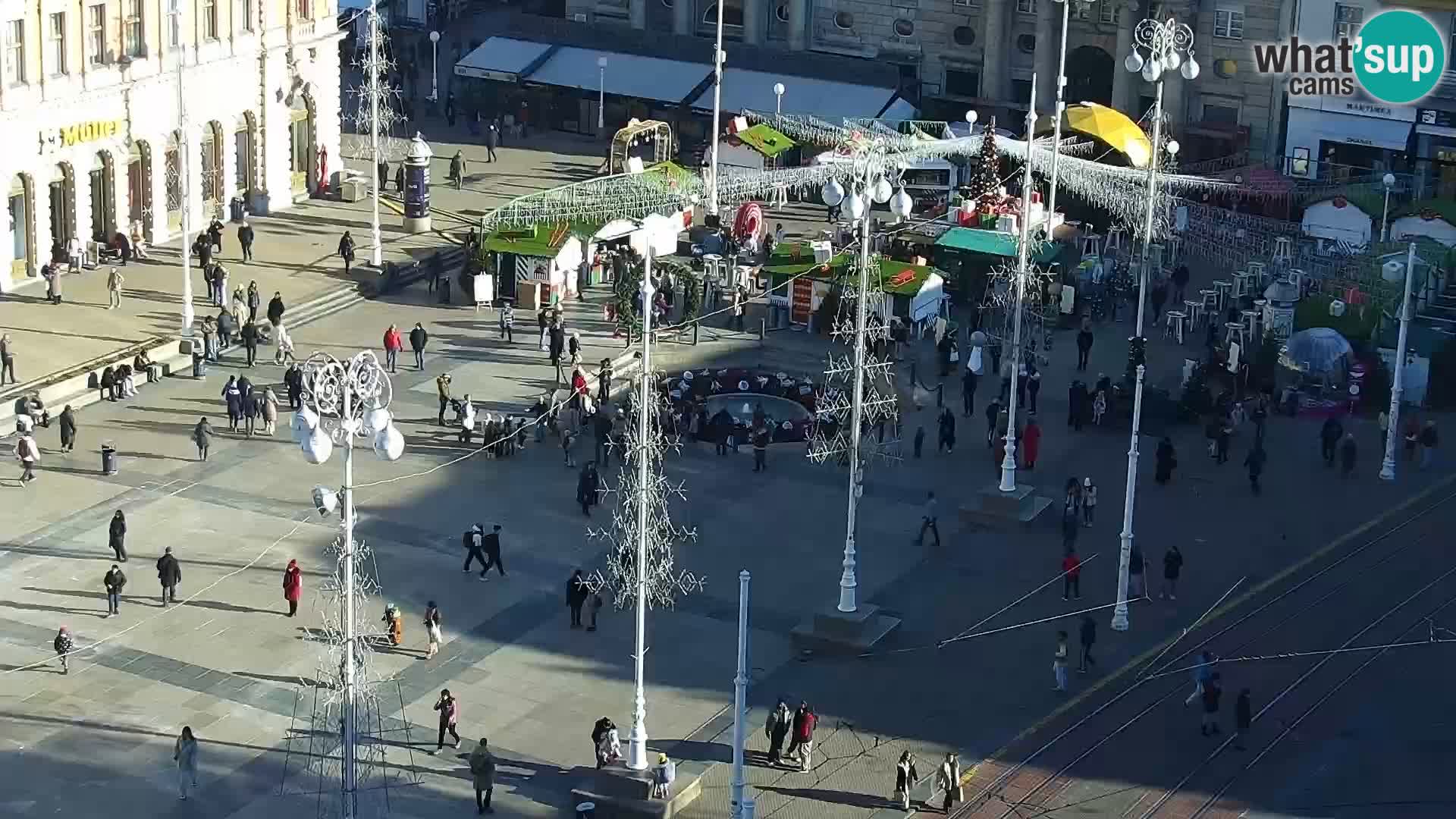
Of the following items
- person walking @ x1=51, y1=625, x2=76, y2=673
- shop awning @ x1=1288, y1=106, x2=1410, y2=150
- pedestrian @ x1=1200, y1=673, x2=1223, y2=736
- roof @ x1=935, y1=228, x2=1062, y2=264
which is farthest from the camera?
shop awning @ x1=1288, y1=106, x2=1410, y2=150

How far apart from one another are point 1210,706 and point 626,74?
5287 cm

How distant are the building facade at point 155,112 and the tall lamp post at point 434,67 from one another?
12.4m

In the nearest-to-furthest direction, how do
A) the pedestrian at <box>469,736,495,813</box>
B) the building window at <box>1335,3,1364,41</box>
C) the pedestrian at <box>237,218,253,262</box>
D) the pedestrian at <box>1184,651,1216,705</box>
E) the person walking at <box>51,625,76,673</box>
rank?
the pedestrian at <box>469,736,495,813</box>
the pedestrian at <box>1184,651,1216,705</box>
the person walking at <box>51,625,76,673</box>
the pedestrian at <box>237,218,253,262</box>
the building window at <box>1335,3,1364,41</box>

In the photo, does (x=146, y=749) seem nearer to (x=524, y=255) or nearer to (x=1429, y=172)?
(x=524, y=255)

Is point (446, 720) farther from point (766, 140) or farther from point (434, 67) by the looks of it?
point (434, 67)

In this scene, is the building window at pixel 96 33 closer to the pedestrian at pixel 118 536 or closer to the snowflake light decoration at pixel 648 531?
the snowflake light decoration at pixel 648 531

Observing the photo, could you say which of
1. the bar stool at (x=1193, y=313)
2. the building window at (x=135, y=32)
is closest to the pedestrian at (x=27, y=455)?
the building window at (x=135, y=32)

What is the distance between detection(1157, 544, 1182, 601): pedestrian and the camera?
54.9 metres

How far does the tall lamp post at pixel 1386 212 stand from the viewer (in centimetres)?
7388

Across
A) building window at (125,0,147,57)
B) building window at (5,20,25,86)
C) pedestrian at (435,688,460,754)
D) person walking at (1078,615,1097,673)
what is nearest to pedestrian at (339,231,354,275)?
building window at (125,0,147,57)

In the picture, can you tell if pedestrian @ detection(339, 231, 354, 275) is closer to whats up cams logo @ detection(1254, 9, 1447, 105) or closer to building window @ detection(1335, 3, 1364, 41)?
whats up cams logo @ detection(1254, 9, 1447, 105)

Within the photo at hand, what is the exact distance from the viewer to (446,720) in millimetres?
47344

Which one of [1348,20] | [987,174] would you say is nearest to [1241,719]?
[987,174]

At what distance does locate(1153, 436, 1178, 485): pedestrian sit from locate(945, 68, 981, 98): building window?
34.4 meters
